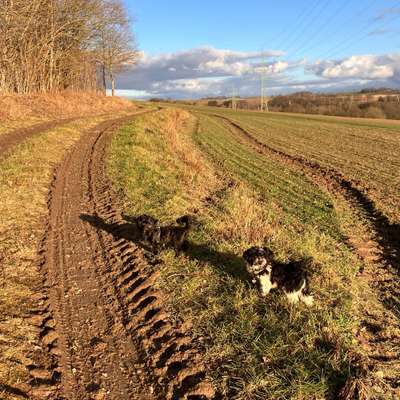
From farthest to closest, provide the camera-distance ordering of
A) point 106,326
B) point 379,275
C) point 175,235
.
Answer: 1. point 379,275
2. point 175,235
3. point 106,326

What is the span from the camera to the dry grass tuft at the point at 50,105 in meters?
25.8

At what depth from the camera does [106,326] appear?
5.25m

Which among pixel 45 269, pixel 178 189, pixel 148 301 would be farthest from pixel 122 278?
pixel 178 189

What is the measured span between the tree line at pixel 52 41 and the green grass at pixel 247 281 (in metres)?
19.9

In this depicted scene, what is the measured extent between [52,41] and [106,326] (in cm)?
3790

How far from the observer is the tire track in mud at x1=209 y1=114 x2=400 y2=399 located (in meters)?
5.27

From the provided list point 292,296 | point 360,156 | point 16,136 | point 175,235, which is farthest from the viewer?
point 360,156

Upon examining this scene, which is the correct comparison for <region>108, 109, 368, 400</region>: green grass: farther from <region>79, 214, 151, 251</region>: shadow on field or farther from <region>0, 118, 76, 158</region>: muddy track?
<region>0, 118, 76, 158</region>: muddy track

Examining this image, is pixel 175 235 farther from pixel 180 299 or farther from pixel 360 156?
pixel 360 156

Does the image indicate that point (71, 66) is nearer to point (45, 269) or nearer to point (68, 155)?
point (68, 155)

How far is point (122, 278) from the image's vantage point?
6.55 m

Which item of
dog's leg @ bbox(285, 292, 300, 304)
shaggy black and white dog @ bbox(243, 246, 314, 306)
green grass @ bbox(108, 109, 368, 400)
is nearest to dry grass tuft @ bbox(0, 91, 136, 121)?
green grass @ bbox(108, 109, 368, 400)

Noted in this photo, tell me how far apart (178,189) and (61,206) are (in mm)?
3910

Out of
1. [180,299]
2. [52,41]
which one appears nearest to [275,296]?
[180,299]
